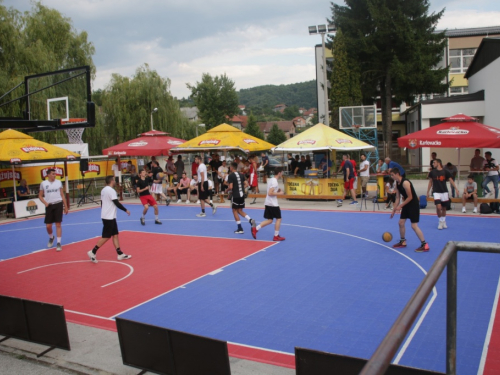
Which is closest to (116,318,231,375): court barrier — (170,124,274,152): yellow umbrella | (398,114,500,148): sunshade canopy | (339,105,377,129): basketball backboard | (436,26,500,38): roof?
(398,114,500,148): sunshade canopy

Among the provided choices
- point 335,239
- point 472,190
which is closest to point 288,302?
point 335,239

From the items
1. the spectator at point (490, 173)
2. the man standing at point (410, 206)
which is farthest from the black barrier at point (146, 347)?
the spectator at point (490, 173)

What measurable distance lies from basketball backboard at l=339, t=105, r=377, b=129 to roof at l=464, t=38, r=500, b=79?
28.0ft

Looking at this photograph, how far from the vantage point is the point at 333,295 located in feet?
30.8

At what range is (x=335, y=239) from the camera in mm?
14516

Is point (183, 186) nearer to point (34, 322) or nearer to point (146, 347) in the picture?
point (34, 322)

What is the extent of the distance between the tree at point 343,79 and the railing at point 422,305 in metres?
36.8

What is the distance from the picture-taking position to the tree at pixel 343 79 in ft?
124

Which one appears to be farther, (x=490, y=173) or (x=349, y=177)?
(x=349, y=177)

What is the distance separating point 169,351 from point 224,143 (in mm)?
19093

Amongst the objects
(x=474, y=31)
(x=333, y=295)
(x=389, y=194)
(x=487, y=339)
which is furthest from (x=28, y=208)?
(x=474, y=31)

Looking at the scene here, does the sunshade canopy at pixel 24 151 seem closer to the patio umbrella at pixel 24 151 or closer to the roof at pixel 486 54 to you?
the patio umbrella at pixel 24 151

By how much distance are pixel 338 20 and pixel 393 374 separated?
38.0m

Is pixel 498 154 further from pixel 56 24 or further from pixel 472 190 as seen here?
pixel 56 24
